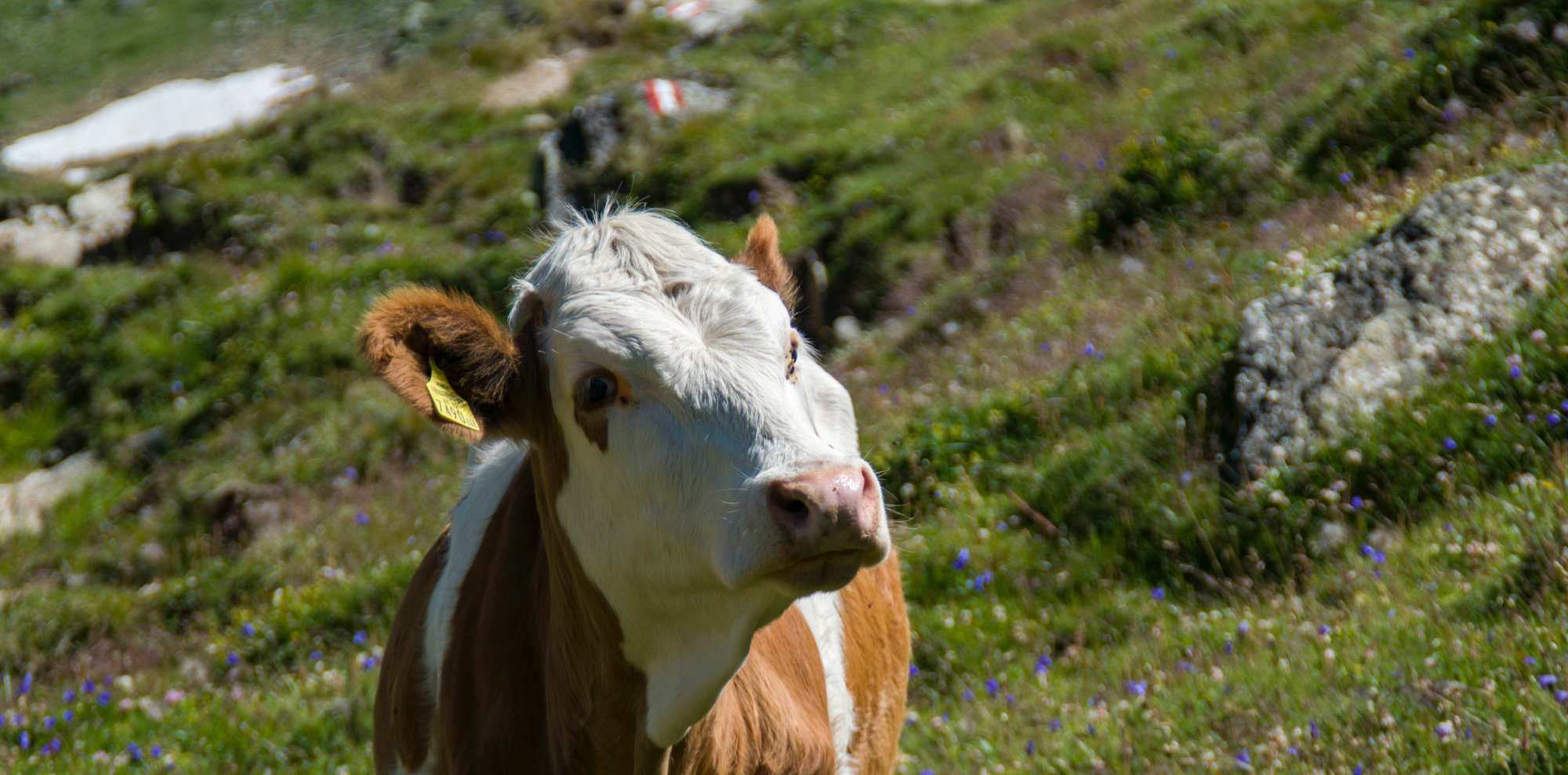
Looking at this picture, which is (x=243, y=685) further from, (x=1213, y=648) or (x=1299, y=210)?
(x=1299, y=210)

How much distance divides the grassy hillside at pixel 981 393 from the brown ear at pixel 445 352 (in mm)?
835

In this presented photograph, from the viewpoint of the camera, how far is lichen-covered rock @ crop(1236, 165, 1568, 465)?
5371 millimetres

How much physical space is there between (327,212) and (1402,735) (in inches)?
518

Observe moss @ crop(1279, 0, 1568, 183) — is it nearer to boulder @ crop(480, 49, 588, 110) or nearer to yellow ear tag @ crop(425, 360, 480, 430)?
yellow ear tag @ crop(425, 360, 480, 430)

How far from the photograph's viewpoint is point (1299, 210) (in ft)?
25.6

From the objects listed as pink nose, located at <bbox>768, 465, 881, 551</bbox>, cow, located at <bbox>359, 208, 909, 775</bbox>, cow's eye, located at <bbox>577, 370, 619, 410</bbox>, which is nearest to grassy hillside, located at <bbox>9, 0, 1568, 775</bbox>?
cow, located at <bbox>359, 208, 909, 775</bbox>

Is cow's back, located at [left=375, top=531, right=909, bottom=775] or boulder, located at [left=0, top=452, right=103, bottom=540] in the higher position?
cow's back, located at [left=375, top=531, right=909, bottom=775]

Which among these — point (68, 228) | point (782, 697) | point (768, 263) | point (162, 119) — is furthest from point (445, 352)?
point (162, 119)

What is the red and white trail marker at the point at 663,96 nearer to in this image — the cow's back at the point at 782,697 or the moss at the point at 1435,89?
the moss at the point at 1435,89

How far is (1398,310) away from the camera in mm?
5512

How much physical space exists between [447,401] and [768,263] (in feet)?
3.70

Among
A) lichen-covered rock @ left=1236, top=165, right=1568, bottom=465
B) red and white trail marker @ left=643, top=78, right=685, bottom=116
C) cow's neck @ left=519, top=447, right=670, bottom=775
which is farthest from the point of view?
red and white trail marker @ left=643, top=78, right=685, bottom=116

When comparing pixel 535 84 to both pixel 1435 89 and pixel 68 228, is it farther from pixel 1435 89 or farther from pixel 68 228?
pixel 1435 89

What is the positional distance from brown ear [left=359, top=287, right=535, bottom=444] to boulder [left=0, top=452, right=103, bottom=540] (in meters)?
8.52
